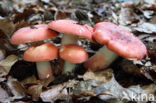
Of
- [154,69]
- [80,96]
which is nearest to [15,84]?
[80,96]

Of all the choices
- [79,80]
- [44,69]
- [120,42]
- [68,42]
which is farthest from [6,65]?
[120,42]

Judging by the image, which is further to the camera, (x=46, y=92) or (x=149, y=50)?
(x=149, y=50)

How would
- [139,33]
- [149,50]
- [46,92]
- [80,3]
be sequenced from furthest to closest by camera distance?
[80,3] → [139,33] → [149,50] → [46,92]

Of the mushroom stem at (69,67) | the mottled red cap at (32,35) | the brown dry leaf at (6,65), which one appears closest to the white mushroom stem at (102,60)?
the mushroom stem at (69,67)

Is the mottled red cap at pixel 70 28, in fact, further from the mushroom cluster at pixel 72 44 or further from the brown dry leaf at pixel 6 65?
the brown dry leaf at pixel 6 65

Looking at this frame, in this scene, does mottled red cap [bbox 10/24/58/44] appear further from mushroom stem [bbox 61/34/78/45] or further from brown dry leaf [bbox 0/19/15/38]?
brown dry leaf [bbox 0/19/15/38]

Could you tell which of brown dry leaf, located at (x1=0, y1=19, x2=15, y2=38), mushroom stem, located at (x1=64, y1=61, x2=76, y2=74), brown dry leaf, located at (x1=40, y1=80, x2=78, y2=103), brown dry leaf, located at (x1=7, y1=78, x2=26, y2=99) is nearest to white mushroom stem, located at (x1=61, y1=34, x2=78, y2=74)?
mushroom stem, located at (x1=64, y1=61, x2=76, y2=74)

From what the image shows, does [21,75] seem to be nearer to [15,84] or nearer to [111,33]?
[15,84]
